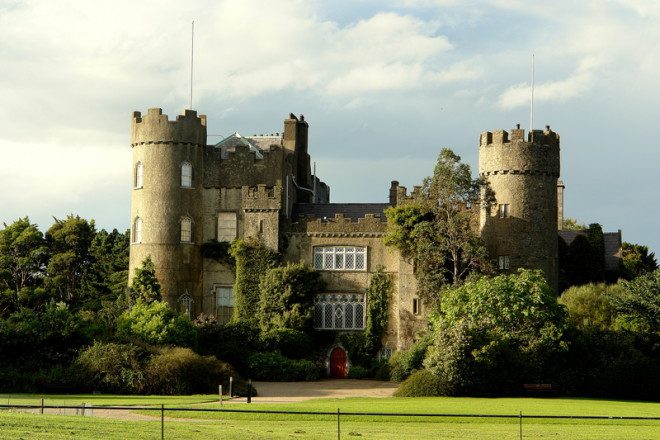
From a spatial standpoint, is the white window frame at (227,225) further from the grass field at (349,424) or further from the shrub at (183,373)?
the grass field at (349,424)

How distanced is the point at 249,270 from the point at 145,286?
17.3ft

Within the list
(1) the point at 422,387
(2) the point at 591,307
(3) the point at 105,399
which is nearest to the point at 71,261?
(3) the point at 105,399

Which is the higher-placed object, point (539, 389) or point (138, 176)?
point (138, 176)

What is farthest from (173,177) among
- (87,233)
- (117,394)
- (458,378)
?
(458,378)

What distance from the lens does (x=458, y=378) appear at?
151ft

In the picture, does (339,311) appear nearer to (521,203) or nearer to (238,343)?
(238,343)

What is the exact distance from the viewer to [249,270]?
57.9 metres

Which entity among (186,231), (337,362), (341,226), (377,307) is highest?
(341,226)

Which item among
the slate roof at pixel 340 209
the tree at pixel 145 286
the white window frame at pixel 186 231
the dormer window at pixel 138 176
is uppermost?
the dormer window at pixel 138 176

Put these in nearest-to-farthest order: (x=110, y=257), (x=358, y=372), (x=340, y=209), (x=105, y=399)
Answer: (x=105, y=399) < (x=358, y=372) < (x=340, y=209) < (x=110, y=257)

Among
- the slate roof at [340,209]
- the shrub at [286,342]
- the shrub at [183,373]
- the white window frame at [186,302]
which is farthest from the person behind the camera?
the slate roof at [340,209]

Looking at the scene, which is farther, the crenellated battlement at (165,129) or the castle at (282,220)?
the crenellated battlement at (165,129)

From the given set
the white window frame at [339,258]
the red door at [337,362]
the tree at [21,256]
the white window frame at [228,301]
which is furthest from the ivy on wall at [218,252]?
the tree at [21,256]

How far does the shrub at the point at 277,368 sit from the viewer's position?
5400cm
